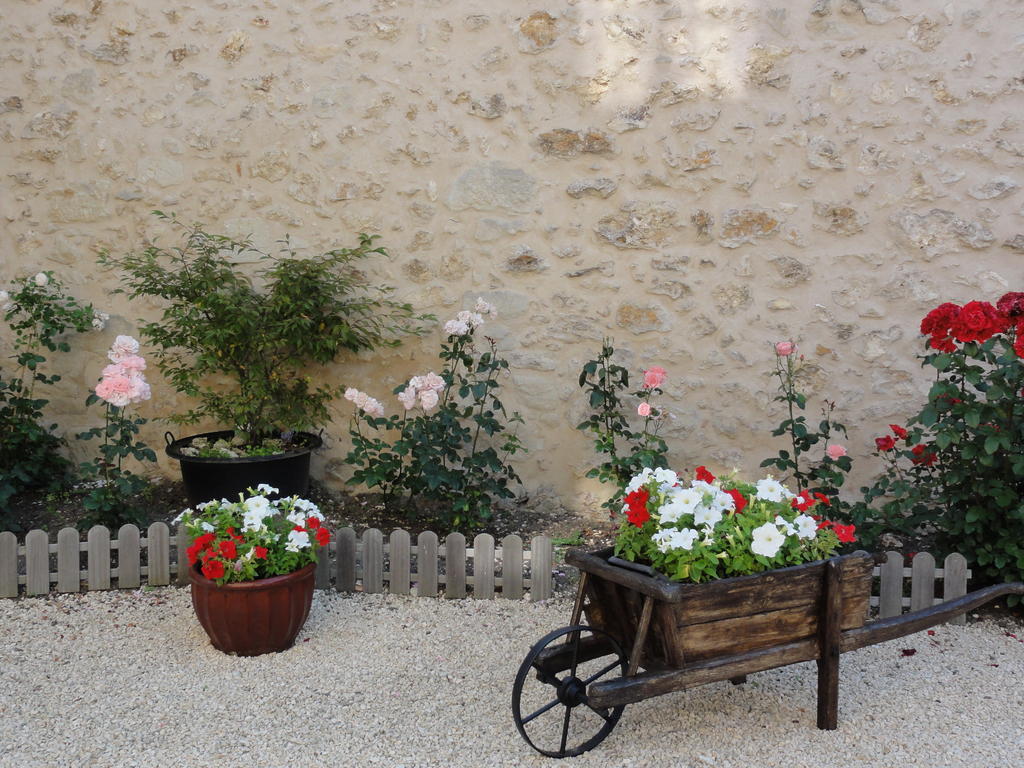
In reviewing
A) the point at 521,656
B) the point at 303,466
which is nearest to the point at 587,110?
the point at 303,466

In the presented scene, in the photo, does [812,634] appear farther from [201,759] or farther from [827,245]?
[827,245]

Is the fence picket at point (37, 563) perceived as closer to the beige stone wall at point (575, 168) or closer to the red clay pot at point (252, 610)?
the red clay pot at point (252, 610)

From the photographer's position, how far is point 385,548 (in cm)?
377

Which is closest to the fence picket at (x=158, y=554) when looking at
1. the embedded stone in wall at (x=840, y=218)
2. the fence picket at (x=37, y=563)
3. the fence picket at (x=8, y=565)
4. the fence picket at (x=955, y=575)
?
the fence picket at (x=37, y=563)

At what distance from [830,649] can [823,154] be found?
8.27 ft

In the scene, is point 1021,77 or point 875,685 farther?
point 1021,77

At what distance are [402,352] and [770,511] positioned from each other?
96.4 inches

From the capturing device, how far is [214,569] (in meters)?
2.86

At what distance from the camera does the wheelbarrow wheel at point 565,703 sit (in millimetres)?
2369

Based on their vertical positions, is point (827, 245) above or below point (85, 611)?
above

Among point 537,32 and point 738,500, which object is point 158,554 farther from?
point 537,32

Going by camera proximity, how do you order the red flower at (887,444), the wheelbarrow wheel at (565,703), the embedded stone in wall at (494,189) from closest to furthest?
the wheelbarrow wheel at (565,703)
the red flower at (887,444)
the embedded stone in wall at (494,189)

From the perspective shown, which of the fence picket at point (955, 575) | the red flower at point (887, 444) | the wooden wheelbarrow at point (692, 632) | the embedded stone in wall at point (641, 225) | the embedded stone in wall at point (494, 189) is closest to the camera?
the wooden wheelbarrow at point (692, 632)

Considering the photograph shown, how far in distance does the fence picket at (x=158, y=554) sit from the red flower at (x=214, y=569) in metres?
0.79
